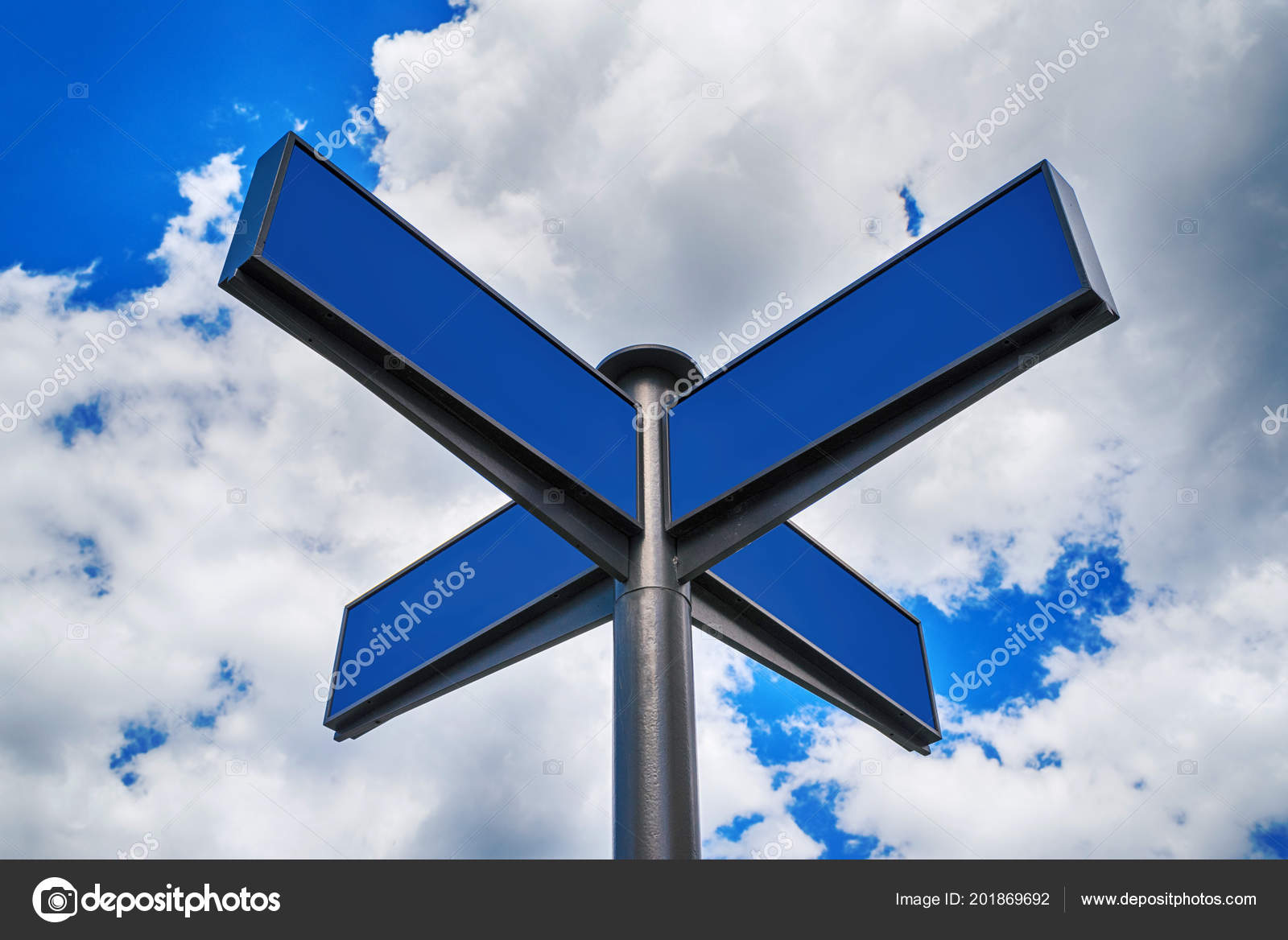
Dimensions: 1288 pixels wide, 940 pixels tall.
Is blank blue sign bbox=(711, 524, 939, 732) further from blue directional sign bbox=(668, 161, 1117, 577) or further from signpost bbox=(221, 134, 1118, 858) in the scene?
blue directional sign bbox=(668, 161, 1117, 577)

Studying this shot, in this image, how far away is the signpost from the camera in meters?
5.57

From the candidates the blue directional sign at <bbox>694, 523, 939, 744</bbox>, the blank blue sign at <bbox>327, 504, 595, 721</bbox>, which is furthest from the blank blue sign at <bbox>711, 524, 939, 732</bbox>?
the blank blue sign at <bbox>327, 504, 595, 721</bbox>

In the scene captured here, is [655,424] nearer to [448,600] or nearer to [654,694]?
[654,694]

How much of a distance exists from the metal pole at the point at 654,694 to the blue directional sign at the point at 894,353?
0.20 metres

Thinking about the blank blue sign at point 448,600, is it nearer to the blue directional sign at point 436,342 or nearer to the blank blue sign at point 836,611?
the blue directional sign at point 436,342

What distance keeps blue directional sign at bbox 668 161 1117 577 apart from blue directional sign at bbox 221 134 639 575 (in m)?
0.76
